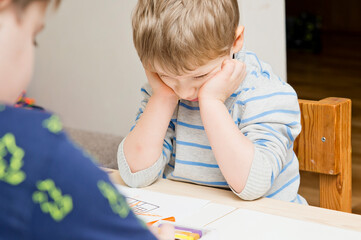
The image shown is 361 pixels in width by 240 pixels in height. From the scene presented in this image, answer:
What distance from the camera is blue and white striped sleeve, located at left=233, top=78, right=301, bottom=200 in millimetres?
1038

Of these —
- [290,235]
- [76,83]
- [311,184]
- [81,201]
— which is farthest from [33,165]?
[311,184]

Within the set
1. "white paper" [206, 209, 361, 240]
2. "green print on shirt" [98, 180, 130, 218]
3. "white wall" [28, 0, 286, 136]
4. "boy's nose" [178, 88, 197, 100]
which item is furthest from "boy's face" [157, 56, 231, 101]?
"white wall" [28, 0, 286, 136]

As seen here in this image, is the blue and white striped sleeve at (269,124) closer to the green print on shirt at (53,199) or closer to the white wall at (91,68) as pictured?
the green print on shirt at (53,199)

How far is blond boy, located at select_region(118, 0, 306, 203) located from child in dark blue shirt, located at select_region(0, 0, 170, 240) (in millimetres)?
551

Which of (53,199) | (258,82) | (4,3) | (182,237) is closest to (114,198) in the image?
(53,199)

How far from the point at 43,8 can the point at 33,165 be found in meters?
0.13

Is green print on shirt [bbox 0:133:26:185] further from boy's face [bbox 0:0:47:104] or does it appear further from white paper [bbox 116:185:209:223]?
white paper [bbox 116:185:209:223]

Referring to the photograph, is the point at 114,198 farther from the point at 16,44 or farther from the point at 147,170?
the point at 147,170

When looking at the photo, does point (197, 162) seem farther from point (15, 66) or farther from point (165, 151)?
point (15, 66)

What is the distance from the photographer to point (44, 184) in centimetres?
46

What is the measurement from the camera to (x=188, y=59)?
1015 mm

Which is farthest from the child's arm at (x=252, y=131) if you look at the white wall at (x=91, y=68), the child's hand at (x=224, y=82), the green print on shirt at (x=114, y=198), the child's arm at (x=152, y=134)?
the white wall at (x=91, y=68)

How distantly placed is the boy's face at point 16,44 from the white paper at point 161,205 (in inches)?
19.3

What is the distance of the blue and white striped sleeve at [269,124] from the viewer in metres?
1.04
